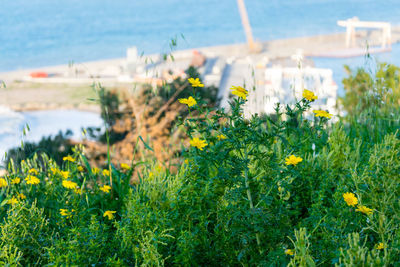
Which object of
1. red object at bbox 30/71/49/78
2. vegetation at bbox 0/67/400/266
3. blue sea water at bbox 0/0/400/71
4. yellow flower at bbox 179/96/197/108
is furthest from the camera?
blue sea water at bbox 0/0/400/71

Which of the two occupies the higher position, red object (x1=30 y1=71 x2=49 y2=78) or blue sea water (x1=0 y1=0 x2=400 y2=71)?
blue sea water (x1=0 y1=0 x2=400 y2=71)

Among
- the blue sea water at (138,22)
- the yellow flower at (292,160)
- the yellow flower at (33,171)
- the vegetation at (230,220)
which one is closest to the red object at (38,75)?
the blue sea water at (138,22)

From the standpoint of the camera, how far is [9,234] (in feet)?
3.93

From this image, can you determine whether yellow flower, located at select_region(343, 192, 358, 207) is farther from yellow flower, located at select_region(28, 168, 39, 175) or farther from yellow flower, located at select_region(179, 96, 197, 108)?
yellow flower, located at select_region(28, 168, 39, 175)

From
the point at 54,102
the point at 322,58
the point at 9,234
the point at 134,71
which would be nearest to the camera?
the point at 9,234

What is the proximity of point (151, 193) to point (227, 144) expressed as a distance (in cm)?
39

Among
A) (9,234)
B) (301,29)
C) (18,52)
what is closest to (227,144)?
(9,234)

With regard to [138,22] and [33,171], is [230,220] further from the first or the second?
[138,22]

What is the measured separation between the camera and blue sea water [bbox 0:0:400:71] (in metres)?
37.9

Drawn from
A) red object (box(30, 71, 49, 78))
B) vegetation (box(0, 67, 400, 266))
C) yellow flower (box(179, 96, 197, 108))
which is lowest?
red object (box(30, 71, 49, 78))

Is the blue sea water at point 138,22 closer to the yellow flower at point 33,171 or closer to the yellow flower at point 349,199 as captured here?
the yellow flower at point 33,171

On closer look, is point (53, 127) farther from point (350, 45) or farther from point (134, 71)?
point (350, 45)

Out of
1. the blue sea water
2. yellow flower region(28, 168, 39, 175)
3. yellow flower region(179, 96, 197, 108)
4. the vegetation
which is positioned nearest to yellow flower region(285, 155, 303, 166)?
the vegetation

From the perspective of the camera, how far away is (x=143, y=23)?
52688 mm
